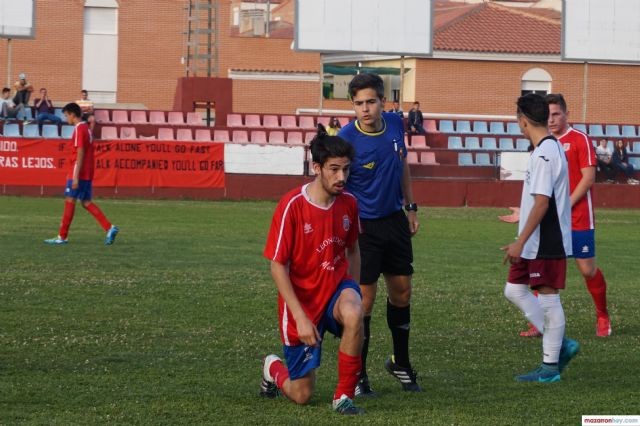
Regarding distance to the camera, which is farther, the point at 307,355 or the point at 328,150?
the point at 307,355

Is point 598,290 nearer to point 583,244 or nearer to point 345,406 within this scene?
point 583,244

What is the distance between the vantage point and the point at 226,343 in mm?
9312

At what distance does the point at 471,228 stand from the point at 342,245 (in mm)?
17423

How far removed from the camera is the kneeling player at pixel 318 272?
6730mm

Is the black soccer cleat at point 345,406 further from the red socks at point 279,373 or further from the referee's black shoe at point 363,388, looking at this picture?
the referee's black shoe at point 363,388

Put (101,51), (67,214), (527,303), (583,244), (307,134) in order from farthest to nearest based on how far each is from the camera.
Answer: (101,51) → (307,134) → (67,214) → (583,244) → (527,303)

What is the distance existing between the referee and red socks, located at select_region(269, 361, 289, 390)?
601 mm

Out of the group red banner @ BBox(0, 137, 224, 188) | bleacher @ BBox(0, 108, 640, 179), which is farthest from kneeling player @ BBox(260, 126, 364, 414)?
bleacher @ BBox(0, 108, 640, 179)

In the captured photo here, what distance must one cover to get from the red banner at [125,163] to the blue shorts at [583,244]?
21.2 metres

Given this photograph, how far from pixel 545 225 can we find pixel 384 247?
1.10m

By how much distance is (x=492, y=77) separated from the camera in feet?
181

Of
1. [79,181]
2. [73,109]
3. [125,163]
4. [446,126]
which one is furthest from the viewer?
[446,126]

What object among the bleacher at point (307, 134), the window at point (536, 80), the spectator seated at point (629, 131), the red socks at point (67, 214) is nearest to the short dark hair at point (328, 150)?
the red socks at point (67, 214)

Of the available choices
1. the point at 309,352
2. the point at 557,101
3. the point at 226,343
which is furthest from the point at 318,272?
the point at 557,101
